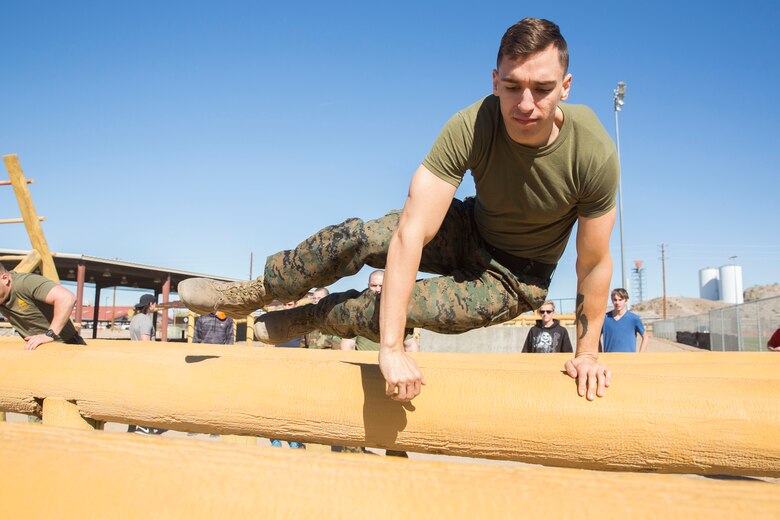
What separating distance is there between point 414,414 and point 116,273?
743 inches

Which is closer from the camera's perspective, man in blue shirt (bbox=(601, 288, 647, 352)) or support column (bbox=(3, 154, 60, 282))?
support column (bbox=(3, 154, 60, 282))

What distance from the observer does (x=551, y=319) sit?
631cm

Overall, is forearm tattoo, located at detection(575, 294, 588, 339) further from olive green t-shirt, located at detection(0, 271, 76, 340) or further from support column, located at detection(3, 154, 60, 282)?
support column, located at detection(3, 154, 60, 282)

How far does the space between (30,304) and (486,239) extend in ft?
11.5

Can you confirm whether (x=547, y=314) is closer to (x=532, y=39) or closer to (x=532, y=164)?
(x=532, y=164)

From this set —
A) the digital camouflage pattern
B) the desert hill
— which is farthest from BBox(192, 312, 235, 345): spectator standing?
the desert hill

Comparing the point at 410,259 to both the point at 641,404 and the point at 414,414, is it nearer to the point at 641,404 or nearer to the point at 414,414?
the point at 414,414

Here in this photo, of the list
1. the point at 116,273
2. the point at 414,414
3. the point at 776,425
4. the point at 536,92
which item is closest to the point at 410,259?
the point at 414,414

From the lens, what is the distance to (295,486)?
61.8 inches

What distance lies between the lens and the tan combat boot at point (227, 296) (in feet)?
8.82

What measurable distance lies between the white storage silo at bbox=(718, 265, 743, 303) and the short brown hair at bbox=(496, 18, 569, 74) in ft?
231

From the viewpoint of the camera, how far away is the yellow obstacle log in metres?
1.36

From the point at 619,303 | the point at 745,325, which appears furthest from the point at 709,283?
the point at 619,303

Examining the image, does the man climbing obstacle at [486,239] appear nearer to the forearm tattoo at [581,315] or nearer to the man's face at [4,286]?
the forearm tattoo at [581,315]
